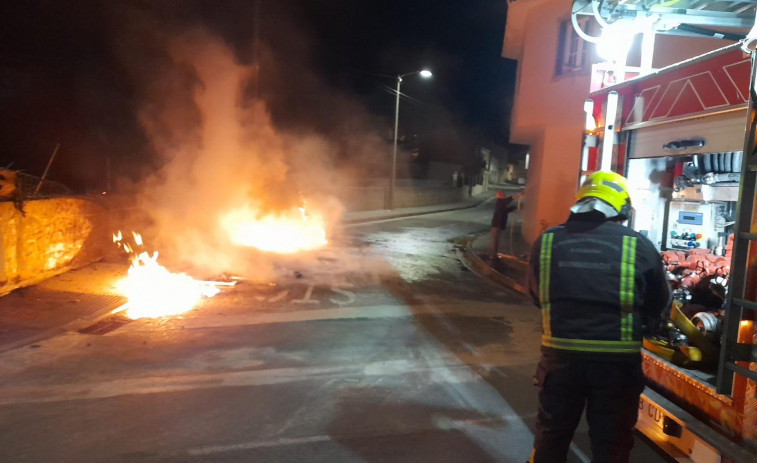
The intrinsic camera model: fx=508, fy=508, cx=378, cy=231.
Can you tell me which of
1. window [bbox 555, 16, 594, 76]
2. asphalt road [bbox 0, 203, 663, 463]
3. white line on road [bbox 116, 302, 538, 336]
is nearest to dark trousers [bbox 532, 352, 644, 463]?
asphalt road [bbox 0, 203, 663, 463]

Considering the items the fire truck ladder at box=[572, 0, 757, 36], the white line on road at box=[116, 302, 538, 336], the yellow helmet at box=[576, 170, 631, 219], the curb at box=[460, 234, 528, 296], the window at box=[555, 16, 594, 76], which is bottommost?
the white line on road at box=[116, 302, 538, 336]

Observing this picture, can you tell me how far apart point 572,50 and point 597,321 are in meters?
11.8

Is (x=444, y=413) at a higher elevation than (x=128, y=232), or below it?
below

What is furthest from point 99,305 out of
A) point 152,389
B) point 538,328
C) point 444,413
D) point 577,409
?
point 577,409

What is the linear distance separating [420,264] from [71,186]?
27.3 feet

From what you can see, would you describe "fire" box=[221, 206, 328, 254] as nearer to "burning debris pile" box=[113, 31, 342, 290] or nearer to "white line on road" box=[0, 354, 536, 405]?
"burning debris pile" box=[113, 31, 342, 290]

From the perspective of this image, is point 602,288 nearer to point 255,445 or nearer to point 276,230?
point 255,445

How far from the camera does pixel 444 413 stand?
161 inches

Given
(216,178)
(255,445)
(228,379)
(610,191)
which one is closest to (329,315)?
(228,379)

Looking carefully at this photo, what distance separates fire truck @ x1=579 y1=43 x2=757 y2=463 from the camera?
2.41 metres

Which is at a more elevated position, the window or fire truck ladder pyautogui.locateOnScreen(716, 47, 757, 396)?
the window

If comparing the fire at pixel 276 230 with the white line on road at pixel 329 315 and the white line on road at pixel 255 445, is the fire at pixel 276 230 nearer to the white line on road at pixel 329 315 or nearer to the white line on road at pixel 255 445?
the white line on road at pixel 329 315

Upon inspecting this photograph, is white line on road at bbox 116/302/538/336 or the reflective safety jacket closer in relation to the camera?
the reflective safety jacket

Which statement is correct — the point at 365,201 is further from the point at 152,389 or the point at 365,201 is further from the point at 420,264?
the point at 152,389
